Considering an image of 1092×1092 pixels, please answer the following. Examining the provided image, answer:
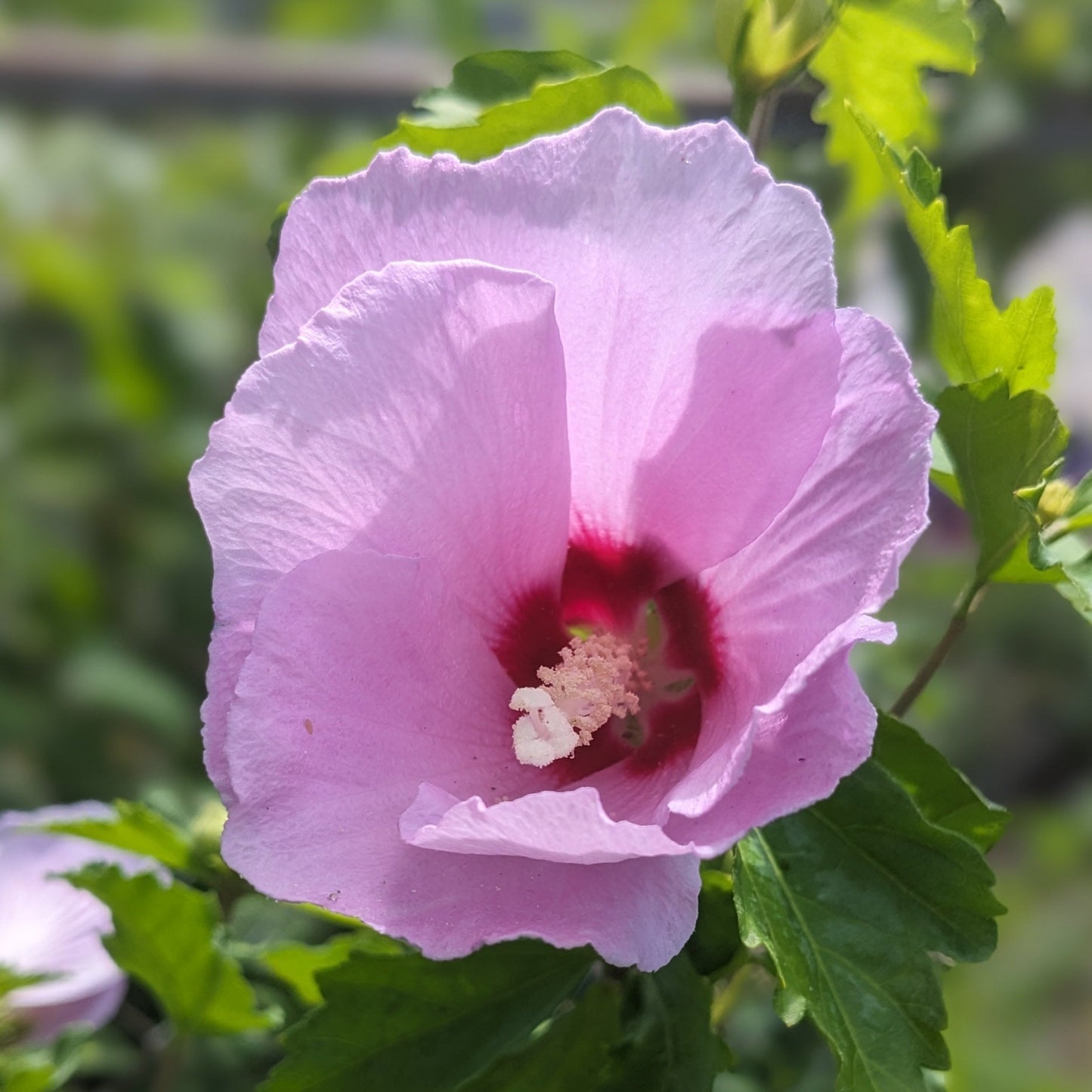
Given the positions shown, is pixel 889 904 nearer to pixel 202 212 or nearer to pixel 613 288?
pixel 613 288

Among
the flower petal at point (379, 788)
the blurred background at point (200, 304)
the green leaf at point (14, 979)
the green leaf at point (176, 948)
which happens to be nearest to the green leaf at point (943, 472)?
the flower petal at point (379, 788)

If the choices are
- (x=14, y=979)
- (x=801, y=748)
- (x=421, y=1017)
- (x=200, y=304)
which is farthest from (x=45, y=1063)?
(x=200, y=304)

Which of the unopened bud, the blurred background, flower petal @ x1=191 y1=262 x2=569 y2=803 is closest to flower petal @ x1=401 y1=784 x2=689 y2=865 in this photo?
flower petal @ x1=191 y1=262 x2=569 y2=803

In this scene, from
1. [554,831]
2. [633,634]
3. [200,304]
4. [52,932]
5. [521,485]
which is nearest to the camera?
[554,831]

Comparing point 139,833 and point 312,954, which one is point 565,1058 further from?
point 139,833

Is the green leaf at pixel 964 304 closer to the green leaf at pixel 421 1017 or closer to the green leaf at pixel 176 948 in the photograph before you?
the green leaf at pixel 421 1017

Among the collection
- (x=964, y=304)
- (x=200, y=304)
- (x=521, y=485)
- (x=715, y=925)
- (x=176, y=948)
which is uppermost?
(x=964, y=304)
